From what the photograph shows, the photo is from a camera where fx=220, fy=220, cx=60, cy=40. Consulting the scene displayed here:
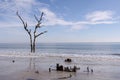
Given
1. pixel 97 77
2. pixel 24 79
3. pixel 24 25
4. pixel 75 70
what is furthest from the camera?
pixel 24 25

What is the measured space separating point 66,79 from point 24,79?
11.4ft

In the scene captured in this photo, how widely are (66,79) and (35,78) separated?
8.72ft

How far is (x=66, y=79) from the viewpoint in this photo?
18.2 metres

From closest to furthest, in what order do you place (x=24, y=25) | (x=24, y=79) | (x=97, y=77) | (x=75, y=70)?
(x=24, y=79) → (x=97, y=77) → (x=75, y=70) → (x=24, y=25)

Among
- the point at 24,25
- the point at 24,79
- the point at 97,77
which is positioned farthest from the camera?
the point at 24,25

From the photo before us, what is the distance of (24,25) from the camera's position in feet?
159

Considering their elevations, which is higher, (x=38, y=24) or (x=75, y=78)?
(x=38, y=24)

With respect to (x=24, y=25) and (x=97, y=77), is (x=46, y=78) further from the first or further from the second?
(x=24, y=25)

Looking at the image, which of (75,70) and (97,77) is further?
(75,70)

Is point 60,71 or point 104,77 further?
point 60,71

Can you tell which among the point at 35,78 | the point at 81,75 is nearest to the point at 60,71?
the point at 81,75

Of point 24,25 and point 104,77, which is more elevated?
point 24,25

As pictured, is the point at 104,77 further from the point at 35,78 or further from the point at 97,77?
the point at 35,78

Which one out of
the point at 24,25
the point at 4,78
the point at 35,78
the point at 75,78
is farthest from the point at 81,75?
the point at 24,25
